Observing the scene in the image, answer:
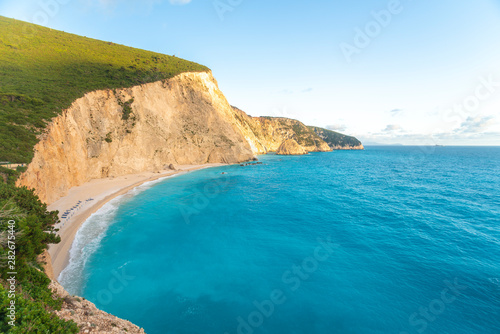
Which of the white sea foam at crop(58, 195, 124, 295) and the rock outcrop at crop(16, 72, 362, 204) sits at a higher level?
the rock outcrop at crop(16, 72, 362, 204)

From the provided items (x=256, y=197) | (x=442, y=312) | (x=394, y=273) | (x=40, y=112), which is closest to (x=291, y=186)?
(x=256, y=197)

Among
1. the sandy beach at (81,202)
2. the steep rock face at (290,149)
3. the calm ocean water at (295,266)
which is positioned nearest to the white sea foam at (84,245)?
the calm ocean water at (295,266)

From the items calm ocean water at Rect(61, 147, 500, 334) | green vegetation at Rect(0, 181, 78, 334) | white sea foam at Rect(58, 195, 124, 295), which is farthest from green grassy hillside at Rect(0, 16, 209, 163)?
green vegetation at Rect(0, 181, 78, 334)

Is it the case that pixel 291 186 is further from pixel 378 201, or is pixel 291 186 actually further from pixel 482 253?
pixel 482 253

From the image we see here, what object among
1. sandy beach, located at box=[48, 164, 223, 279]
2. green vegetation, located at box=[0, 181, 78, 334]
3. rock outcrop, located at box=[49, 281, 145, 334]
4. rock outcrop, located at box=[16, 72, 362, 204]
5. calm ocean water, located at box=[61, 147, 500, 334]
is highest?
rock outcrop, located at box=[16, 72, 362, 204]

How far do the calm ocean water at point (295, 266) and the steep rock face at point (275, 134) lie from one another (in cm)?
9406

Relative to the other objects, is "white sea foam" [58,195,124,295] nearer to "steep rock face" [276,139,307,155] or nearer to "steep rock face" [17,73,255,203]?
"steep rock face" [17,73,255,203]

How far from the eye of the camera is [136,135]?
167 ft

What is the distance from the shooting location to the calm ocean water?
1253 cm

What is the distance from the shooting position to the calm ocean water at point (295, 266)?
12529 millimetres

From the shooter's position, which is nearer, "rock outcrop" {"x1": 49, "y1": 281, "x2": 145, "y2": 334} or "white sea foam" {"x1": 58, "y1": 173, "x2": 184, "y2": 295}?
"rock outcrop" {"x1": 49, "y1": 281, "x2": 145, "y2": 334}

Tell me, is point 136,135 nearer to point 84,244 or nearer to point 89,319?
point 84,244

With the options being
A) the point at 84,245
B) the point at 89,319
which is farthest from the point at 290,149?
the point at 89,319

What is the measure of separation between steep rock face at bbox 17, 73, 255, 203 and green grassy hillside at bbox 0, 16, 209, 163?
5.99 ft
